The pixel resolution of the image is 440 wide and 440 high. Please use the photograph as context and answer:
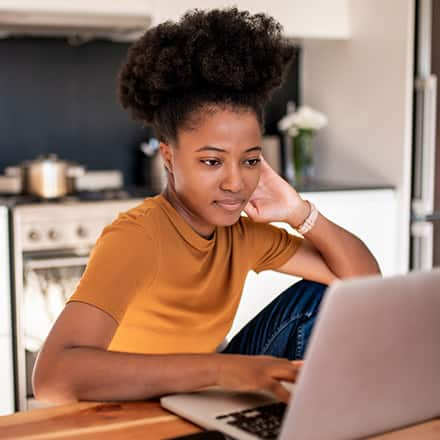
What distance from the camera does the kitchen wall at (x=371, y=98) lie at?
3.41 meters

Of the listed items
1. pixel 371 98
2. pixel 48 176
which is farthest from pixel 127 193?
pixel 371 98

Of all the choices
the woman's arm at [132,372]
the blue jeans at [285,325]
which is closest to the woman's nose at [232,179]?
the blue jeans at [285,325]

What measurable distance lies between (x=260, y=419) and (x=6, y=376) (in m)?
2.16

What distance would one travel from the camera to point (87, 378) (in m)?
1.16

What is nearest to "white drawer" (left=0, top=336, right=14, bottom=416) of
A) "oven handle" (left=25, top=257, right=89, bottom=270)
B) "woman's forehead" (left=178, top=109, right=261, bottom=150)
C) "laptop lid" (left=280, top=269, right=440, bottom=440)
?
"oven handle" (left=25, top=257, right=89, bottom=270)

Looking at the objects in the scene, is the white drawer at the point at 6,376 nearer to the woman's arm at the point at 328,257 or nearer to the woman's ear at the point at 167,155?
the woman's arm at the point at 328,257

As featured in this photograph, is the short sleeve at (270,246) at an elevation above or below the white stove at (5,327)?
above

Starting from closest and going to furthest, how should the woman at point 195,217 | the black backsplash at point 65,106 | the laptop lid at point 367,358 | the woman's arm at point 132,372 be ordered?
the laptop lid at point 367,358, the woman's arm at point 132,372, the woman at point 195,217, the black backsplash at point 65,106

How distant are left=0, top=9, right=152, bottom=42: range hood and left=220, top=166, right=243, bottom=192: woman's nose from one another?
1.92 metres

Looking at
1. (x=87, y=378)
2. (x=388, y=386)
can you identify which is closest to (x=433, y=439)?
(x=388, y=386)

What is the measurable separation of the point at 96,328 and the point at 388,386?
0.48m

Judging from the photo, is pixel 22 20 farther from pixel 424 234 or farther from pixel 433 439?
pixel 433 439

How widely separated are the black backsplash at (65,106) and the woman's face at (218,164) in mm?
2171

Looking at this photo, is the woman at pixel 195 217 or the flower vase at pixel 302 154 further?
the flower vase at pixel 302 154
